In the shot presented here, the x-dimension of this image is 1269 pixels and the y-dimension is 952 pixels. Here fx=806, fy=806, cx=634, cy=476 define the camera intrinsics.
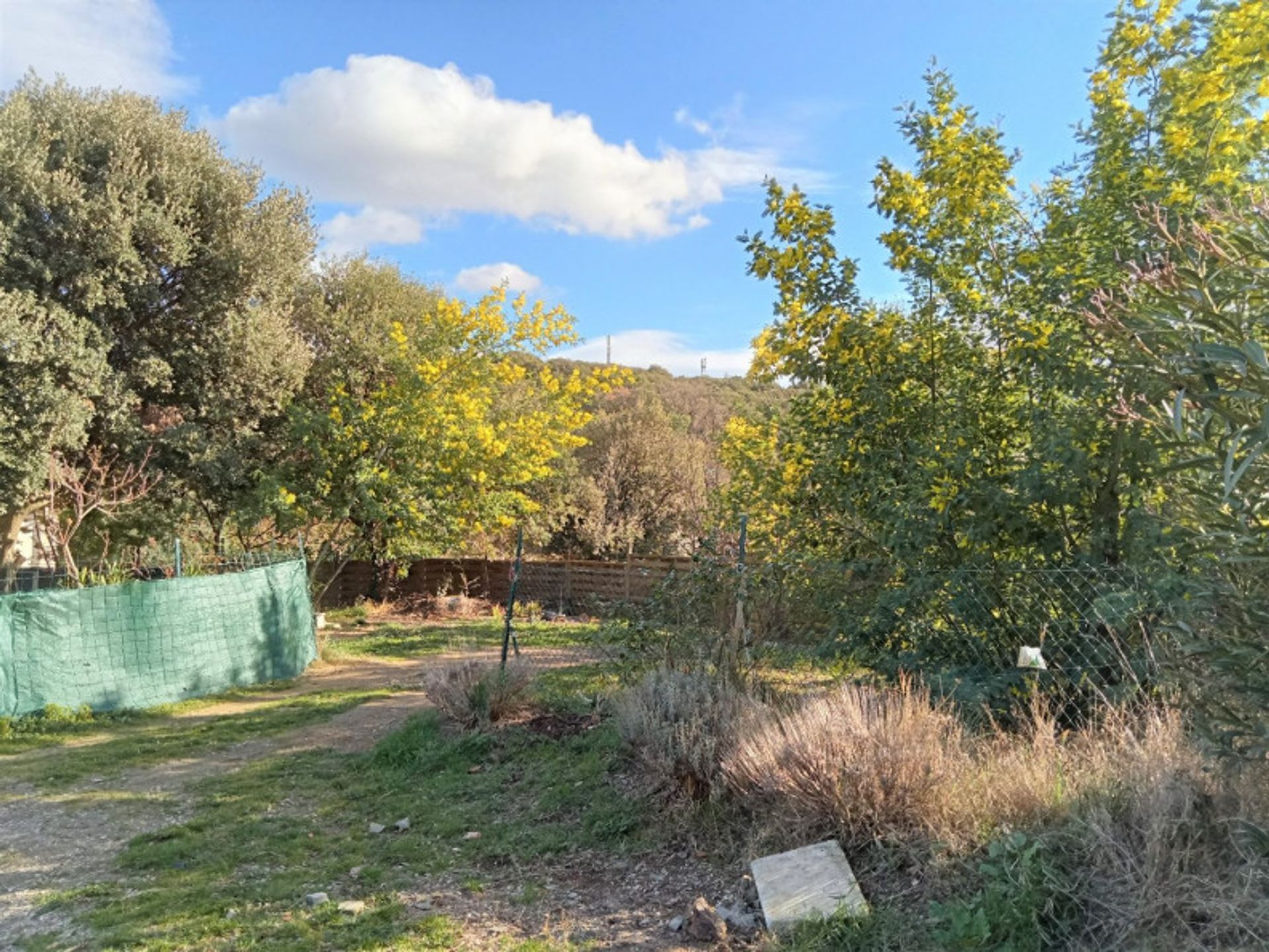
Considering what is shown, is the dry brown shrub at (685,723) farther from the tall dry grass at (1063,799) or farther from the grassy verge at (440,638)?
the grassy verge at (440,638)

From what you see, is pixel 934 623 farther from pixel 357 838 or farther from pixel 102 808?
pixel 102 808

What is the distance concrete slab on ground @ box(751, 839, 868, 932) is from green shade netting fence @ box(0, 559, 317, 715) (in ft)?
26.9

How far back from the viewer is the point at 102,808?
5.72 meters

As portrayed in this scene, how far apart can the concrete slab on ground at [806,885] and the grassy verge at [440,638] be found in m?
7.85

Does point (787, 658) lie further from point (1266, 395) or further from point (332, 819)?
point (1266, 395)

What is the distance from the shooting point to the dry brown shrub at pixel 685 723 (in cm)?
452

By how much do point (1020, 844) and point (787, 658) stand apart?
2509mm

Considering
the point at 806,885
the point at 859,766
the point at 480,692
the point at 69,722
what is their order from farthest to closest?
the point at 69,722
the point at 480,692
the point at 859,766
the point at 806,885

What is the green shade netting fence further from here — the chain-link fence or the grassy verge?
the chain-link fence

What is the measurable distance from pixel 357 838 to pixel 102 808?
2241 mm

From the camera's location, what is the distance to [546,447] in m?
16.6

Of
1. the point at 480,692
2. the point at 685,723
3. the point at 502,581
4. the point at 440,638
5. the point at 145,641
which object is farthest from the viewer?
the point at 502,581

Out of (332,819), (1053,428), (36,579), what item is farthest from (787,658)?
(36,579)

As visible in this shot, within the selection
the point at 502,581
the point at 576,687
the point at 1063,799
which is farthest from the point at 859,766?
the point at 502,581
